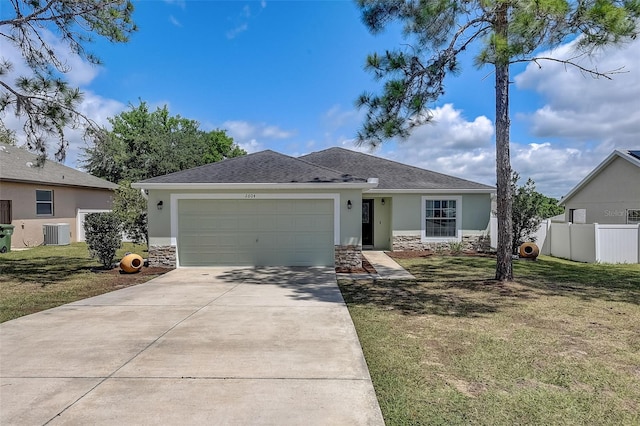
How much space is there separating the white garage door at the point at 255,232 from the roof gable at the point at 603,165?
13762 millimetres

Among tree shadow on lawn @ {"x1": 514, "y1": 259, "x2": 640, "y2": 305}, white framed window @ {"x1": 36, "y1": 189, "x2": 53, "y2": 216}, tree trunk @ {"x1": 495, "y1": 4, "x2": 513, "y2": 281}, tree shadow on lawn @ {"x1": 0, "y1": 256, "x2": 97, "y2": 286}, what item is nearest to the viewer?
tree shadow on lawn @ {"x1": 514, "y1": 259, "x2": 640, "y2": 305}

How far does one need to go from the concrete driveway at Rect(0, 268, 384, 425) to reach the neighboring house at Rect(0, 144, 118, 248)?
41.5ft

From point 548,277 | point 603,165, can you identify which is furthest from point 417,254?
point 603,165

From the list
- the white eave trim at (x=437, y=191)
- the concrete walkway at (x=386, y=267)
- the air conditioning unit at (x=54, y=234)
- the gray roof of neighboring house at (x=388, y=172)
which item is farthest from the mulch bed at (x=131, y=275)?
the air conditioning unit at (x=54, y=234)

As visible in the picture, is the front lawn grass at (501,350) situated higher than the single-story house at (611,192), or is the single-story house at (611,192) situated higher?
the single-story house at (611,192)

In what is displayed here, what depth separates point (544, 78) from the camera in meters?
8.84

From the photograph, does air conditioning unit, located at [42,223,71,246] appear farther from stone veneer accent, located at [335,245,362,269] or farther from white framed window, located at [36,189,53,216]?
stone veneer accent, located at [335,245,362,269]

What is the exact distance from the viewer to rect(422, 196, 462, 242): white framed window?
15.9 meters

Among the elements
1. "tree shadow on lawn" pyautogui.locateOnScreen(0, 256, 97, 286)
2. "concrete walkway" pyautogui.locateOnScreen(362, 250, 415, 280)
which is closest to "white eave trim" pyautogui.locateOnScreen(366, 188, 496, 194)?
"concrete walkway" pyautogui.locateOnScreen(362, 250, 415, 280)

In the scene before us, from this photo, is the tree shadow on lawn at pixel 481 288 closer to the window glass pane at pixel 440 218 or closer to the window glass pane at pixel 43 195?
the window glass pane at pixel 440 218

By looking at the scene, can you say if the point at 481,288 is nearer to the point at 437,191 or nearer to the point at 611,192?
the point at 437,191

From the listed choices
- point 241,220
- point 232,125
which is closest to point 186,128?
point 232,125

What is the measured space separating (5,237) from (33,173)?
4030 millimetres

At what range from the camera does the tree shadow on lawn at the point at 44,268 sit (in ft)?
32.8
